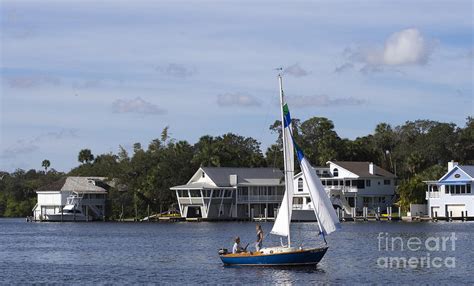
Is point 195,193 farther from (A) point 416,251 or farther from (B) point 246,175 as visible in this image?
(A) point 416,251

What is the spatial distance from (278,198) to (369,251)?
7520cm

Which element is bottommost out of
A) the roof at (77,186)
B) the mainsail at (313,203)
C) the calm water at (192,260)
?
the calm water at (192,260)

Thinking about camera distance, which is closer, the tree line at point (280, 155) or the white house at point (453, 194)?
the white house at point (453, 194)

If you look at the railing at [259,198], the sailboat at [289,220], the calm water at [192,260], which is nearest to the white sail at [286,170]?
the sailboat at [289,220]

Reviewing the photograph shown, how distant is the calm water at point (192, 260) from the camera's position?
51562mm

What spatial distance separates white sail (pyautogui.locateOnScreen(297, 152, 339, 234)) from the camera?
180 feet

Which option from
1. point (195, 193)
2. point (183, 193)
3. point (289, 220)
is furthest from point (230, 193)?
point (289, 220)

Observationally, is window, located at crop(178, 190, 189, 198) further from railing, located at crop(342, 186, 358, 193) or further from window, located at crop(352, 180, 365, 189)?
window, located at crop(352, 180, 365, 189)

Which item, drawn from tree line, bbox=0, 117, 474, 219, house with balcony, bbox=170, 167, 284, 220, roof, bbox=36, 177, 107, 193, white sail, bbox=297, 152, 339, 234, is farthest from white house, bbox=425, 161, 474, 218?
white sail, bbox=297, 152, 339, 234

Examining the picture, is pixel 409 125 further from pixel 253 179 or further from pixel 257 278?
pixel 257 278

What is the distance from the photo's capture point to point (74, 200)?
15112 cm

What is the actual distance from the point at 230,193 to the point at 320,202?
85.5m

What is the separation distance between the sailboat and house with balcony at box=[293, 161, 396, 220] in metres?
75.9

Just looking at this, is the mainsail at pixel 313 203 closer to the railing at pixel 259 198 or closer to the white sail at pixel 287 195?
the white sail at pixel 287 195
